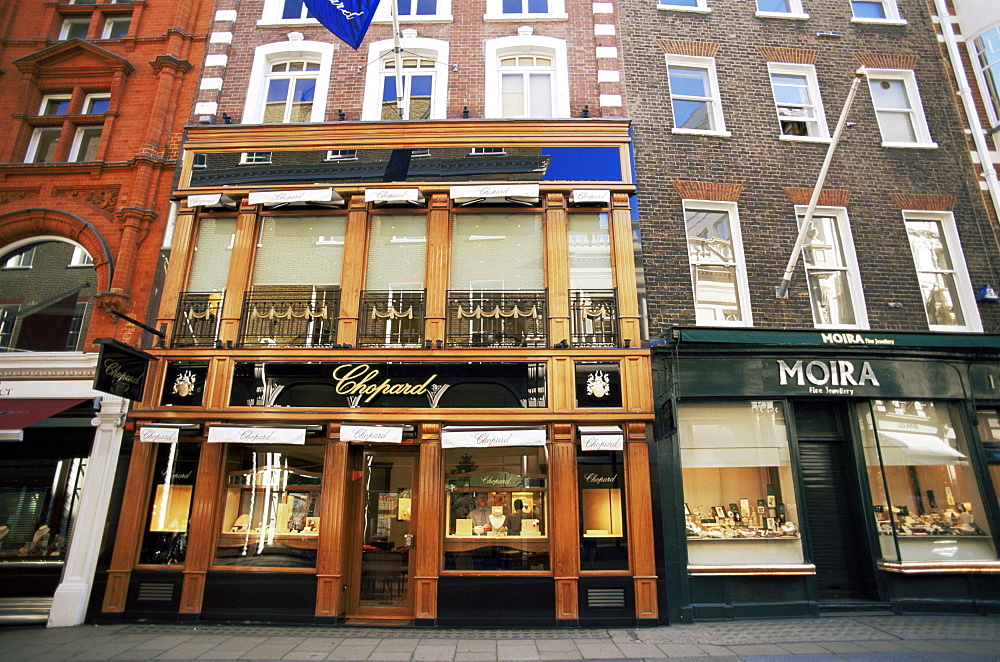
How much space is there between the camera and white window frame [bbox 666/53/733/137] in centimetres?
1168

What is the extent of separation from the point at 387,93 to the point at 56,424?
32.5 ft

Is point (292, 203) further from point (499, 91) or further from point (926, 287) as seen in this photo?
point (926, 287)

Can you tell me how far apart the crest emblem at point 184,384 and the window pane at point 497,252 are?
5388 mm

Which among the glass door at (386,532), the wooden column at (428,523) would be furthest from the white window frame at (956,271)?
the glass door at (386,532)

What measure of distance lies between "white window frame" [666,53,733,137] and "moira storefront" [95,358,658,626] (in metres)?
5.61

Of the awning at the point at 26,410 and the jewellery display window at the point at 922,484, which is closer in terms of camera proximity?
the awning at the point at 26,410

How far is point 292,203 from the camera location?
36.6ft

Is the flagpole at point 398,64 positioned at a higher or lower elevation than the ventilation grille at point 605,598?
higher

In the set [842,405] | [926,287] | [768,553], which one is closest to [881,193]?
[926,287]

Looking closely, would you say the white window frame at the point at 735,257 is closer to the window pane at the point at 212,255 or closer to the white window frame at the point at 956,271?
the white window frame at the point at 956,271

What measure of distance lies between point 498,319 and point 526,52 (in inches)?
276

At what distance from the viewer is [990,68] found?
12.4 meters

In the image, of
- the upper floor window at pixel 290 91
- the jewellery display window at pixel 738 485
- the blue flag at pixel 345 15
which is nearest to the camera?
the jewellery display window at pixel 738 485

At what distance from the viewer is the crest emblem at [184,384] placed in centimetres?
1007
